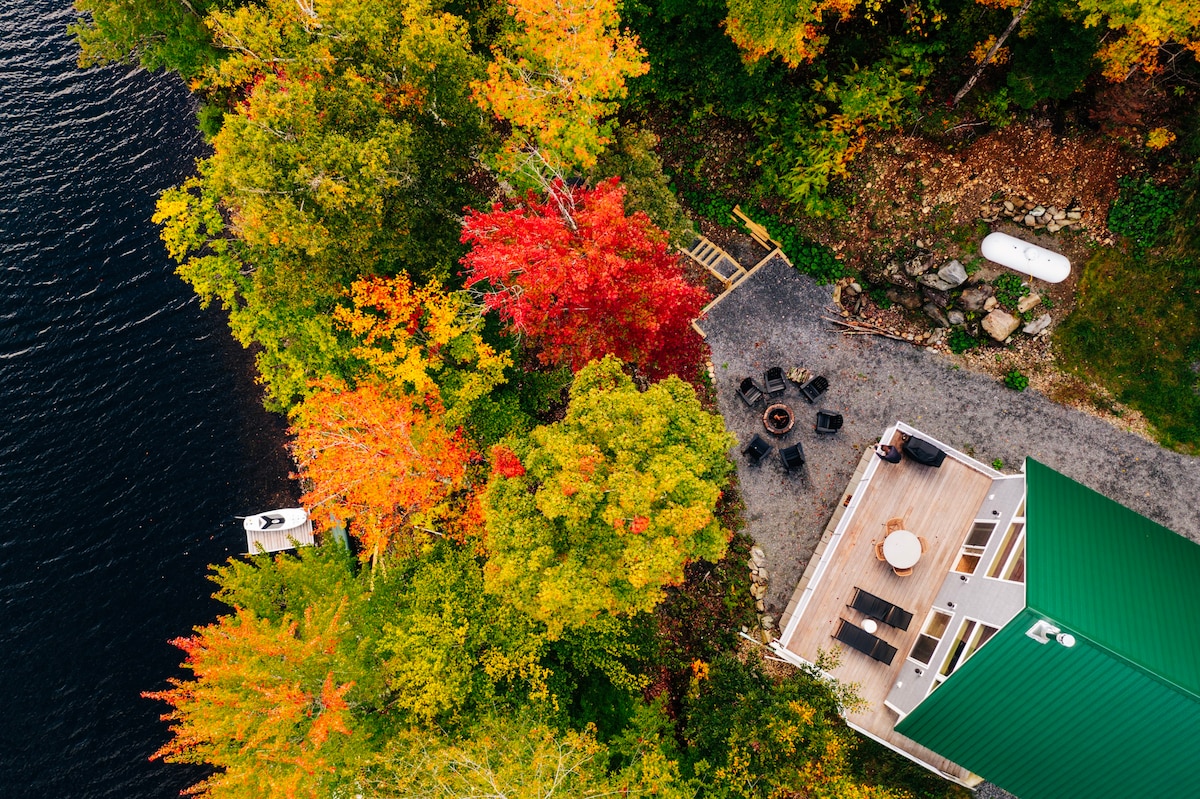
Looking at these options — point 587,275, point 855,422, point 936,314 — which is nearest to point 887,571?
point 855,422

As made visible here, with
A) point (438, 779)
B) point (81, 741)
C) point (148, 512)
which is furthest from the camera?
point (148, 512)

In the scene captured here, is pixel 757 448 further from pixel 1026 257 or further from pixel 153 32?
pixel 153 32

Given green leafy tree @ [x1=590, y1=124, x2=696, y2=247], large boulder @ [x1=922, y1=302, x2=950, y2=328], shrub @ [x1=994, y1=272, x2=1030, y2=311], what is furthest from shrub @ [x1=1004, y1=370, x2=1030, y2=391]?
green leafy tree @ [x1=590, y1=124, x2=696, y2=247]

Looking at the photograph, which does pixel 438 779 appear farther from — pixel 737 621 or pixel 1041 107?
pixel 1041 107

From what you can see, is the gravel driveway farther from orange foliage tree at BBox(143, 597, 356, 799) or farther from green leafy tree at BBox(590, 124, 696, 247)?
orange foliage tree at BBox(143, 597, 356, 799)

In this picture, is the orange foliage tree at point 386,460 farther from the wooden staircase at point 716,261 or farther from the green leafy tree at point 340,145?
the wooden staircase at point 716,261

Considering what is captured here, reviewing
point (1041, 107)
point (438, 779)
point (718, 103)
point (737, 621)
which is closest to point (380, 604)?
point (438, 779)
